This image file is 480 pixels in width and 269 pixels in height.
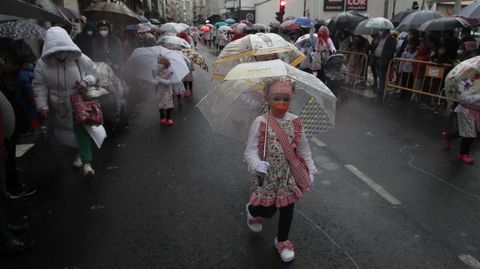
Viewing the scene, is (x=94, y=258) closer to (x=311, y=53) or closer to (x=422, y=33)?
(x=311, y=53)

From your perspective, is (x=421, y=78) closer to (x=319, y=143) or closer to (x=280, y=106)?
(x=319, y=143)

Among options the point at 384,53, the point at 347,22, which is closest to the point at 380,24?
the point at 384,53

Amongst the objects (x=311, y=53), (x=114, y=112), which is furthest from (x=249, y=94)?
(x=311, y=53)

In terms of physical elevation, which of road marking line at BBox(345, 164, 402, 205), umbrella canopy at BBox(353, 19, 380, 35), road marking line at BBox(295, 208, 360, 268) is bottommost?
road marking line at BBox(295, 208, 360, 268)

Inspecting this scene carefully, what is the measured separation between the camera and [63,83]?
4.94m

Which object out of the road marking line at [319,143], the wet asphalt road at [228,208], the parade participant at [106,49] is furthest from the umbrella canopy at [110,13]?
the road marking line at [319,143]

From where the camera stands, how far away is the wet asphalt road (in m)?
3.55

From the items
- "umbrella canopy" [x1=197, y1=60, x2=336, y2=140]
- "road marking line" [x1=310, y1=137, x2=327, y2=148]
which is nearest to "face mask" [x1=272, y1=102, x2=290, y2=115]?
"umbrella canopy" [x1=197, y1=60, x2=336, y2=140]

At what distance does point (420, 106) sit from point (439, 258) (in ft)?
24.6

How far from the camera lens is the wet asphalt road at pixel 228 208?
11.6ft

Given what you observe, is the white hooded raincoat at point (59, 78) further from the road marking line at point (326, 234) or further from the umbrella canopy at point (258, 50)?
the road marking line at point (326, 234)

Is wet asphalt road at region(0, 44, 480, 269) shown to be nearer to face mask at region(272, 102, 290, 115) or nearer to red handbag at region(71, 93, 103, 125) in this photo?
red handbag at region(71, 93, 103, 125)

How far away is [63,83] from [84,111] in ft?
1.45

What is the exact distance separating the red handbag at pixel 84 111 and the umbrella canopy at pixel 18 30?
1628 millimetres
